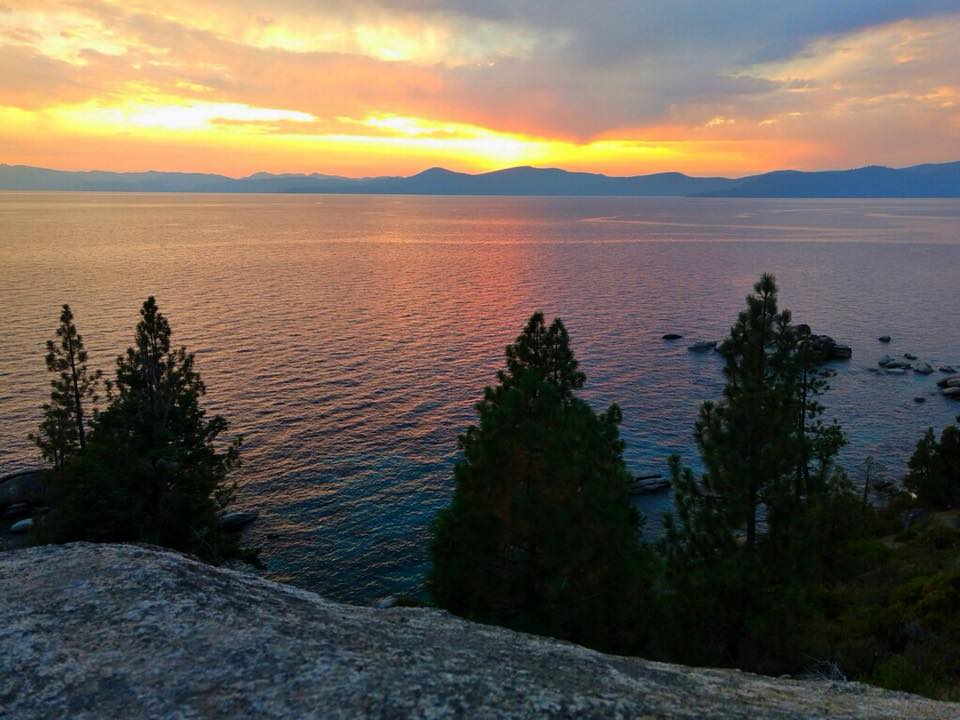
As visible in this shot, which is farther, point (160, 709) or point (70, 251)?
point (70, 251)

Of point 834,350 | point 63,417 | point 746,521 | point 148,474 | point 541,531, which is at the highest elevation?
point 541,531

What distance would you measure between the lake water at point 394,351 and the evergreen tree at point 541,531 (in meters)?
22.4

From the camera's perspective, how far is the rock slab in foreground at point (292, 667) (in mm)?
9422

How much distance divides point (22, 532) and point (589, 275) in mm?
130973

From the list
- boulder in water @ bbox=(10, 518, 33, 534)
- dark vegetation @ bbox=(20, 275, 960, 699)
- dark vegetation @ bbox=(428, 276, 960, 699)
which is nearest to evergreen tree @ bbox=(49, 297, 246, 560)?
boulder in water @ bbox=(10, 518, 33, 534)

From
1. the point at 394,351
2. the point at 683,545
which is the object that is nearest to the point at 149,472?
the point at 683,545

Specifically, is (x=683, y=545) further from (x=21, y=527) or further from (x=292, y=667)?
(x=21, y=527)

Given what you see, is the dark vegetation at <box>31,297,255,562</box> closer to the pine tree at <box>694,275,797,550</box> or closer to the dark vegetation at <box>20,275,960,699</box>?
the dark vegetation at <box>20,275,960,699</box>

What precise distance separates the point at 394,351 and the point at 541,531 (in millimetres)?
69874

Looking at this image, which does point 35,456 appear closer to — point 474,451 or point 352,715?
point 474,451

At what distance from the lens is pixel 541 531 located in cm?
1858

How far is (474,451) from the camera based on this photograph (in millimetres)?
19812

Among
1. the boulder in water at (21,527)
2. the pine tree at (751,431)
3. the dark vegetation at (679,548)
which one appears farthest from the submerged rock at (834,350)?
the boulder in water at (21,527)

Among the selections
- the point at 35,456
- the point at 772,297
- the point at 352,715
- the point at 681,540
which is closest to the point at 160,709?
the point at 352,715
